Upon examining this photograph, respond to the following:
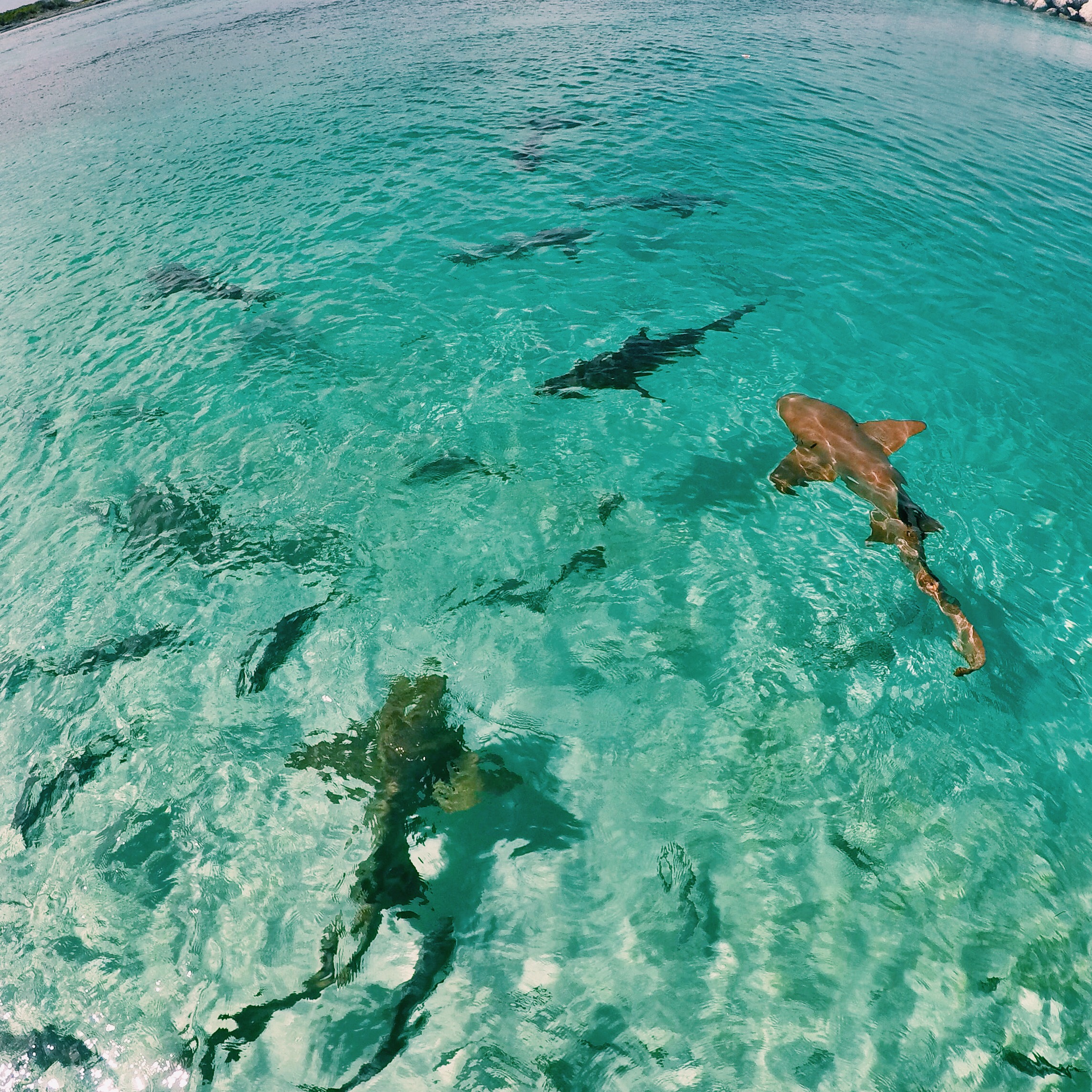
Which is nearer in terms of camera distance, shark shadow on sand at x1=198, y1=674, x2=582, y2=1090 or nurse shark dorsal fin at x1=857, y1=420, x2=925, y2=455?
shark shadow on sand at x1=198, y1=674, x2=582, y2=1090

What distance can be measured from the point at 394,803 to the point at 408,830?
1.16ft

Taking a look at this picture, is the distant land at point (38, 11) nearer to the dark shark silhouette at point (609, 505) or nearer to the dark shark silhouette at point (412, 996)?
the dark shark silhouette at point (609, 505)

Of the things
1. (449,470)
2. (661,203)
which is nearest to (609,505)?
(449,470)

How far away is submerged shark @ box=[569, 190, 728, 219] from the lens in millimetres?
18312

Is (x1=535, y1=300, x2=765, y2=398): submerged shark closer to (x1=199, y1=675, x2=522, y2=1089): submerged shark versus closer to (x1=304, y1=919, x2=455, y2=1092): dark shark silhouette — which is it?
(x1=199, y1=675, x2=522, y2=1089): submerged shark

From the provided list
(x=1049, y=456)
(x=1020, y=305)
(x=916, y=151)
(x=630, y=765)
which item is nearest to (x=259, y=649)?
(x=630, y=765)

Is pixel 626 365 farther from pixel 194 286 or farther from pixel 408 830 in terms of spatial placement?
pixel 194 286

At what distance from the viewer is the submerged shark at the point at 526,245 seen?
16.4 metres

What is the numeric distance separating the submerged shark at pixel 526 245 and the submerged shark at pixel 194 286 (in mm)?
5180

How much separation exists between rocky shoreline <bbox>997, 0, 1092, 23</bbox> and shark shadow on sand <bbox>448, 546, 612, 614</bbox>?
67359mm

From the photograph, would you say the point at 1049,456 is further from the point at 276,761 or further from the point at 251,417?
the point at 251,417

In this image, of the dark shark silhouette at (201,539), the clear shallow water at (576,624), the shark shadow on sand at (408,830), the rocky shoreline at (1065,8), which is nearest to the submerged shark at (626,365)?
the clear shallow water at (576,624)

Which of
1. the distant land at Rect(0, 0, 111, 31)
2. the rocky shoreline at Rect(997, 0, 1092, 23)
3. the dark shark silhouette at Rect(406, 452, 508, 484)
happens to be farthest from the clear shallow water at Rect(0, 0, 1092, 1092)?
the distant land at Rect(0, 0, 111, 31)

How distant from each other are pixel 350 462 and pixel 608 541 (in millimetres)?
5093
